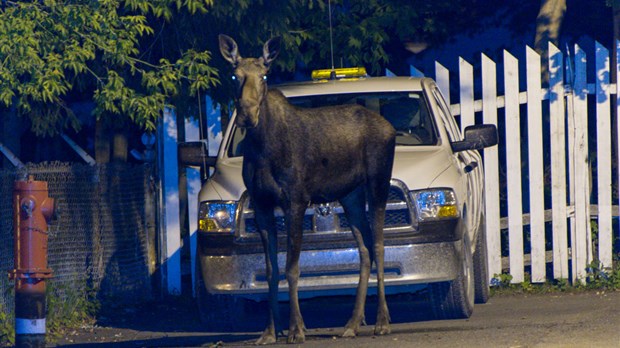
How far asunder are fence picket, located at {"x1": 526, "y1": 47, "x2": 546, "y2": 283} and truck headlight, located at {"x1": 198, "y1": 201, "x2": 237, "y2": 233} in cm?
368

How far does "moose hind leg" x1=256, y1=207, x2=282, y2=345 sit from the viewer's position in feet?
27.3

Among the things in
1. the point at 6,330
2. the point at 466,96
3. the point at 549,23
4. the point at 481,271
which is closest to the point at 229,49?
the point at 6,330

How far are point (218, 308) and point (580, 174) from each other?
384 cm

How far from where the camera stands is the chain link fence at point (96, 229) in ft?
34.5

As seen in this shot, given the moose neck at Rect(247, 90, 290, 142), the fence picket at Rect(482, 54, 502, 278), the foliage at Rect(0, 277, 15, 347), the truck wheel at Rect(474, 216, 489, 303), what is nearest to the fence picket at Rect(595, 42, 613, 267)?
the fence picket at Rect(482, 54, 502, 278)

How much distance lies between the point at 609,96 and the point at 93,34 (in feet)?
15.4

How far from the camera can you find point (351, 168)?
8.50 m

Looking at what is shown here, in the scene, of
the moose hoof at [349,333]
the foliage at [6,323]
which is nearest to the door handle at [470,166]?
the moose hoof at [349,333]

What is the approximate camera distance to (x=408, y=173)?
9148 mm

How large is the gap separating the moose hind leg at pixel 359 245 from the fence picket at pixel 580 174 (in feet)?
11.7

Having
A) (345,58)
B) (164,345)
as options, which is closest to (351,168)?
(164,345)

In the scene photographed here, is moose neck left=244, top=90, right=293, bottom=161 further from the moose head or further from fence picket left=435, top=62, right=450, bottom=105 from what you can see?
fence picket left=435, top=62, right=450, bottom=105

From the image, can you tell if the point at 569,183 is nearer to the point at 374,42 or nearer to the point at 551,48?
the point at 551,48

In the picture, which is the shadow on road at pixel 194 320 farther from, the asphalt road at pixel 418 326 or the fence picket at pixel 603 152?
the fence picket at pixel 603 152
